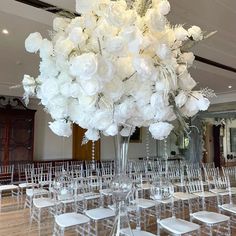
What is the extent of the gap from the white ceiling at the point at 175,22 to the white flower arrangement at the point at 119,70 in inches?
84.7

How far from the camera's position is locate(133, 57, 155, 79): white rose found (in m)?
1.08

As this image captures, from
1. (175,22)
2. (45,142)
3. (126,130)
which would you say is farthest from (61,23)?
(45,142)

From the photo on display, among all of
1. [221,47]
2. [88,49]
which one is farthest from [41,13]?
[221,47]

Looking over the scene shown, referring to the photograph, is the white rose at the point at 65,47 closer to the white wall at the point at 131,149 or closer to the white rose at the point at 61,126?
the white rose at the point at 61,126

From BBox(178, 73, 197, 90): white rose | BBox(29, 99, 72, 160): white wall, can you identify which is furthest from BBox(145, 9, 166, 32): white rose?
BBox(29, 99, 72, 160): white wall

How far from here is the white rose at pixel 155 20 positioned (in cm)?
113

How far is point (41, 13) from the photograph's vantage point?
3.47m

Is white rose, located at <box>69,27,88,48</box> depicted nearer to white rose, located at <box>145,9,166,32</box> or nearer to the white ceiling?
white rose, located at <box>145,9,166,32</box>

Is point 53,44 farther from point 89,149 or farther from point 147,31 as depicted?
point 89,149

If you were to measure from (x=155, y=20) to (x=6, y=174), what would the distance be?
6.92 meters

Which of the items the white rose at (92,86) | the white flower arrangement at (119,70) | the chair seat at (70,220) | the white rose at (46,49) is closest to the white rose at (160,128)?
the white flower arrangement at (119,70)

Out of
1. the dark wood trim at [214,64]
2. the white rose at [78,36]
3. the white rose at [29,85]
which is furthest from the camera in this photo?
the dark wood trim at [214,64]

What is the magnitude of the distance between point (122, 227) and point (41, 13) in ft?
9.65

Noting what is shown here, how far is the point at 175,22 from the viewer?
3.90 m
